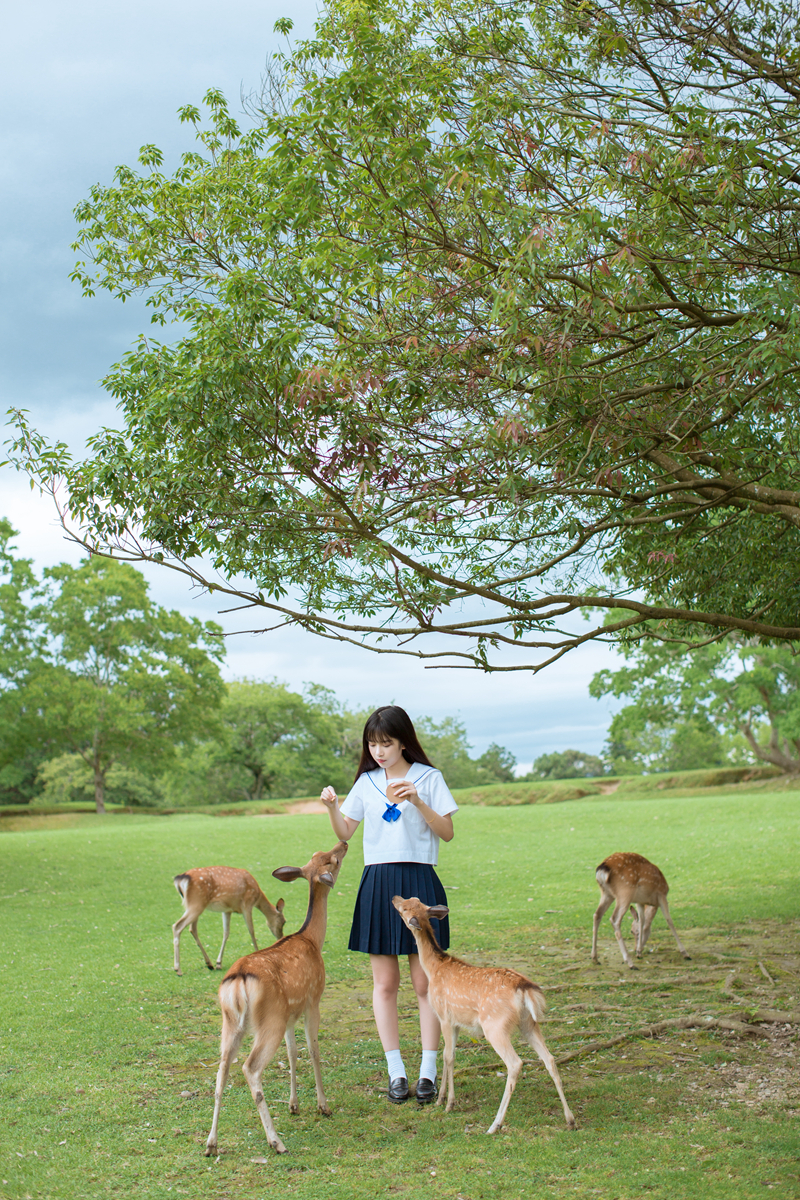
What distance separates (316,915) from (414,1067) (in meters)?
1.28

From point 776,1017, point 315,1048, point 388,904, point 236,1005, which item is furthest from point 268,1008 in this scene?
point 776,1017

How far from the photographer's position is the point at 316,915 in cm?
510

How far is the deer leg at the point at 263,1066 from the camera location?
4.15 m

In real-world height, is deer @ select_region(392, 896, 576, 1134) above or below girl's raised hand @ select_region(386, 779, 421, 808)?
below

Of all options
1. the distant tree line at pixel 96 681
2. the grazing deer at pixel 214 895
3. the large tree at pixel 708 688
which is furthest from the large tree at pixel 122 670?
the grazing deer at pixel 214 895

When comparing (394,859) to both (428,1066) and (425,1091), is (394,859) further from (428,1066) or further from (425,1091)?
(425,1091)

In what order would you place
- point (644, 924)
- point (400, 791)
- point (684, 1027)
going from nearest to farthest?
1. point (400, 791)
2. point (684, 1027)
3. point (644, 924)

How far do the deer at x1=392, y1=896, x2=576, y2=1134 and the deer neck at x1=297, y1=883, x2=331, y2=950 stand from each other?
1.81 feet

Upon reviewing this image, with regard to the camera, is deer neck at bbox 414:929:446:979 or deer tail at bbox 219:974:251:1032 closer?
deer tail at bbox 219:974:251:1032

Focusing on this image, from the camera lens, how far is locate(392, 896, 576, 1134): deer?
14.1ft

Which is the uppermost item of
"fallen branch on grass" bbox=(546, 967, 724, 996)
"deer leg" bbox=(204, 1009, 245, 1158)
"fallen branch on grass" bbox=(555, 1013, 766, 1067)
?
"deer leg" bbox=(204, 1009, 245, 1158)

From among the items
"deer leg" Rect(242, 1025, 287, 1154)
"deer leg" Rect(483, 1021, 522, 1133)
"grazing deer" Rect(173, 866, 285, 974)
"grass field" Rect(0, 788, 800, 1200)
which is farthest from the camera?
"grazing deer" Rect(173, 866, 285, 974)

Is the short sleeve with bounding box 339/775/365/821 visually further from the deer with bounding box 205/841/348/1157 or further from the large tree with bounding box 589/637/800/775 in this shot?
the large tree with bounding box 589/637/800/775

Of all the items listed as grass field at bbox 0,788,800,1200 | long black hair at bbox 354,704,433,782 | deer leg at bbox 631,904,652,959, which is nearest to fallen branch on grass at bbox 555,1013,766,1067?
grass field at bbox 0,788,800,1200
